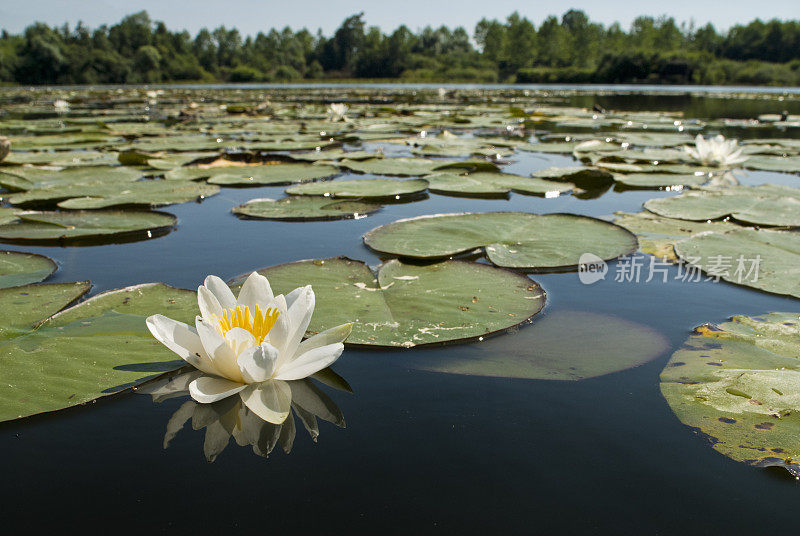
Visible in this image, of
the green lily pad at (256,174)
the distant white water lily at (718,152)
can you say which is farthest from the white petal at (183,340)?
the distant white water lily at (718,152)

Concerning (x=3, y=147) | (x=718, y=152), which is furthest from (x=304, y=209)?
(x=718, y=152)

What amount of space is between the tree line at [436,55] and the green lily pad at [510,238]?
34.7 m

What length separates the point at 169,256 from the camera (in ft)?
6.51

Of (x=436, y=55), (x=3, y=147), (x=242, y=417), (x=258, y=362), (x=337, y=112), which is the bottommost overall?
(x=242, y=417)

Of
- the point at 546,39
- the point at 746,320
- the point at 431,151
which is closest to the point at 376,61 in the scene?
the point at 546,39

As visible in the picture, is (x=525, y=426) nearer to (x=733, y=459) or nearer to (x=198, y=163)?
(x=733, y=459)

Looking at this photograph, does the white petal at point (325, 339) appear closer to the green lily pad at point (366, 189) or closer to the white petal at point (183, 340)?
the white petal at point (183, 340)

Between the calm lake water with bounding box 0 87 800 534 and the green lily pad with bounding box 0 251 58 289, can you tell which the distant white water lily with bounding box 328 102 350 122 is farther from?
the calm lake water with bounding box 0 87 800 534

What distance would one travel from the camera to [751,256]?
6.04 ft

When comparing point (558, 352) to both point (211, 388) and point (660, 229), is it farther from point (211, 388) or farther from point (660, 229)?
point (660, 229)

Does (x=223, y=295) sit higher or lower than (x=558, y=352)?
higher

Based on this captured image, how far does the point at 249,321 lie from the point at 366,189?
2004 mm

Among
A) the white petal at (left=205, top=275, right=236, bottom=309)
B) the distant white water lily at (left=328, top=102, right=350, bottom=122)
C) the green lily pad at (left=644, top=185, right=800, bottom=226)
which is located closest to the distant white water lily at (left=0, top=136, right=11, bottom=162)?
the white petal at (left=205, top=275, right=236, bottom=309)

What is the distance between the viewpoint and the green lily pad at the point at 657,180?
3.31m
